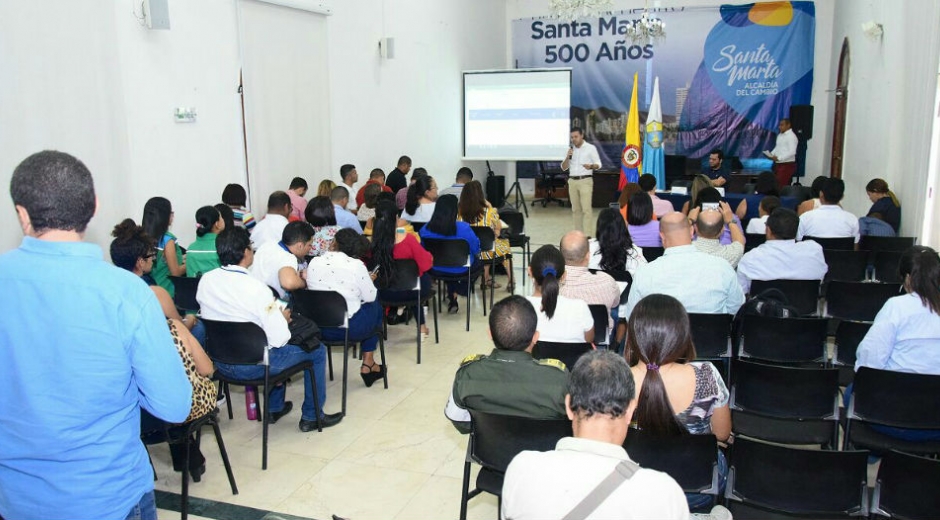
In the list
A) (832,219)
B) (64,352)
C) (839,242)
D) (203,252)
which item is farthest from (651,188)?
(64,352)

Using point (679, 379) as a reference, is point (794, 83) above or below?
above

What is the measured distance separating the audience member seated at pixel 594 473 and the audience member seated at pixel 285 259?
2.87 meters

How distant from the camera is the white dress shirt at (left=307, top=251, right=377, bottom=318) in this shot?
4277 millimetres

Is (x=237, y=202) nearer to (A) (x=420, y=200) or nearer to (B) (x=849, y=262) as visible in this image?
(A) (x=420, y=200)

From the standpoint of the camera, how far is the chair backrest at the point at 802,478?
2215mm

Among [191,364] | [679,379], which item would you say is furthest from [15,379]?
[679,379]

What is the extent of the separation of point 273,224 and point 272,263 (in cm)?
108

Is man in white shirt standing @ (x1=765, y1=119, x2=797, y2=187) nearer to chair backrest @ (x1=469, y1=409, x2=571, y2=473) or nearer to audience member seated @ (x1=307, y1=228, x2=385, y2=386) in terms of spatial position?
audience member seated @ (x1=307, y1=228, x2=385, y2=386)

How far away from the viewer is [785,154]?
11.4m

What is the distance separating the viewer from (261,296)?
11.7 ft

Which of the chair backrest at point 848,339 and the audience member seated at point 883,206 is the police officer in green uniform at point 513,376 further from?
the audience member seated at point 883,206

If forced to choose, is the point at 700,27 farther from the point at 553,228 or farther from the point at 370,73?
the point at 370,73

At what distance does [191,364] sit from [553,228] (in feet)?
27.7

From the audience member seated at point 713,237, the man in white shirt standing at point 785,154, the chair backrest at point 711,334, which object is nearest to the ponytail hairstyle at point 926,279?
the chair backrest at point 711,334
